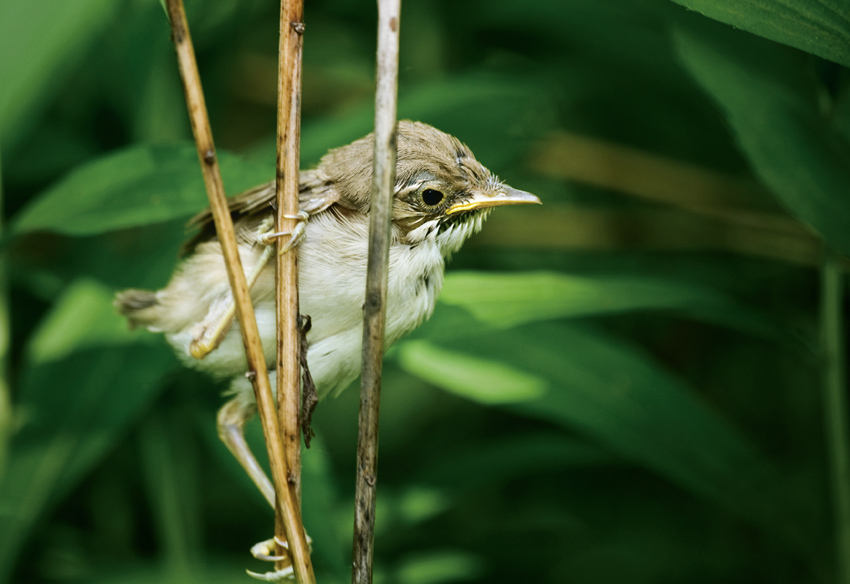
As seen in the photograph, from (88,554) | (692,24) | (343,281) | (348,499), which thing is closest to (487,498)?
(348,499)

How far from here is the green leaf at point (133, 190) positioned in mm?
1847

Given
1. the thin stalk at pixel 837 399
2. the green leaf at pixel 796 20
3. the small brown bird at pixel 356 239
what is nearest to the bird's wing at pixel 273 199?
the small brown bird at pixel 356 239

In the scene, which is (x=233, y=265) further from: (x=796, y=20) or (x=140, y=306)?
(x=796, y=20)

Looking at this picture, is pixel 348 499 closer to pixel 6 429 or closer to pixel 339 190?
pixel 6 429

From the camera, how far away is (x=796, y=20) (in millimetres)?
1345

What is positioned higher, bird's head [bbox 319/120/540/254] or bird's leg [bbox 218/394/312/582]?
bird's head [bbox 319/120/540/254]

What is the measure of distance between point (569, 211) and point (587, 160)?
0.98ft

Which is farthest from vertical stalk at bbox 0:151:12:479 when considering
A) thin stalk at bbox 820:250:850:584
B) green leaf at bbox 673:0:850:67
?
thin stalk at bbox 820:250:850:584

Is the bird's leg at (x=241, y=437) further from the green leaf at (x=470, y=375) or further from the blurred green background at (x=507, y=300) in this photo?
the green leaf at (x=470, y=375)

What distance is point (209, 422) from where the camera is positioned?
247 cm

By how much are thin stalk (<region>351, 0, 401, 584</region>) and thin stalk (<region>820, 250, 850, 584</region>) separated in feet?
4.97

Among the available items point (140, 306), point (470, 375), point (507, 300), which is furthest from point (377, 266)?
point (140, 306)

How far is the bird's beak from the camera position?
1.68 m

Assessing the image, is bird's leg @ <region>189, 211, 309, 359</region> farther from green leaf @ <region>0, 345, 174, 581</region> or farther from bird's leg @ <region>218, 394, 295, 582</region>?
green leaf @ <region>0, 345, 174, 581</region>
